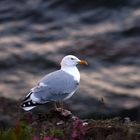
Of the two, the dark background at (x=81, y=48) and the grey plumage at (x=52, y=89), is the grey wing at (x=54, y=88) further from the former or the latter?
the dark background at (x=81, y=48)

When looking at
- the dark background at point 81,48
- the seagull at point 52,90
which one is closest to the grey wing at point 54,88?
the seagull at point 52,90

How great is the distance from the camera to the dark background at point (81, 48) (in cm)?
1034

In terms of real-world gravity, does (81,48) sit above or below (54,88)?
above

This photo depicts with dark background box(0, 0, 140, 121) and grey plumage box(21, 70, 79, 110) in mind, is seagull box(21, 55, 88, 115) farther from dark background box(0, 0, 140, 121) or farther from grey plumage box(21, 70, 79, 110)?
dark background box(0, 0, 140, 121)

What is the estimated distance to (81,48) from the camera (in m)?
12.1

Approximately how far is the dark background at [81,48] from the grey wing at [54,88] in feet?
8.67

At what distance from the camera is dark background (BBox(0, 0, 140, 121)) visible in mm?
10344

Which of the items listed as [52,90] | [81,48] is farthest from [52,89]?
[81,48]

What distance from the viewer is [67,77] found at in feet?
22.9

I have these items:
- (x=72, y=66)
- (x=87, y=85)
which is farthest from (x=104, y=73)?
(x=72, y=66)

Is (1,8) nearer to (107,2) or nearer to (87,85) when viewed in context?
(107,2)

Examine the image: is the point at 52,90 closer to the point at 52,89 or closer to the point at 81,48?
the point at 52,89

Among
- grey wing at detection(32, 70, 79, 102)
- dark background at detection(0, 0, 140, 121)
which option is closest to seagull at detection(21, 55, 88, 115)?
grey wing at detection(32, 70, 79, 102)

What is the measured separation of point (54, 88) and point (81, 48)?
5.34 m
